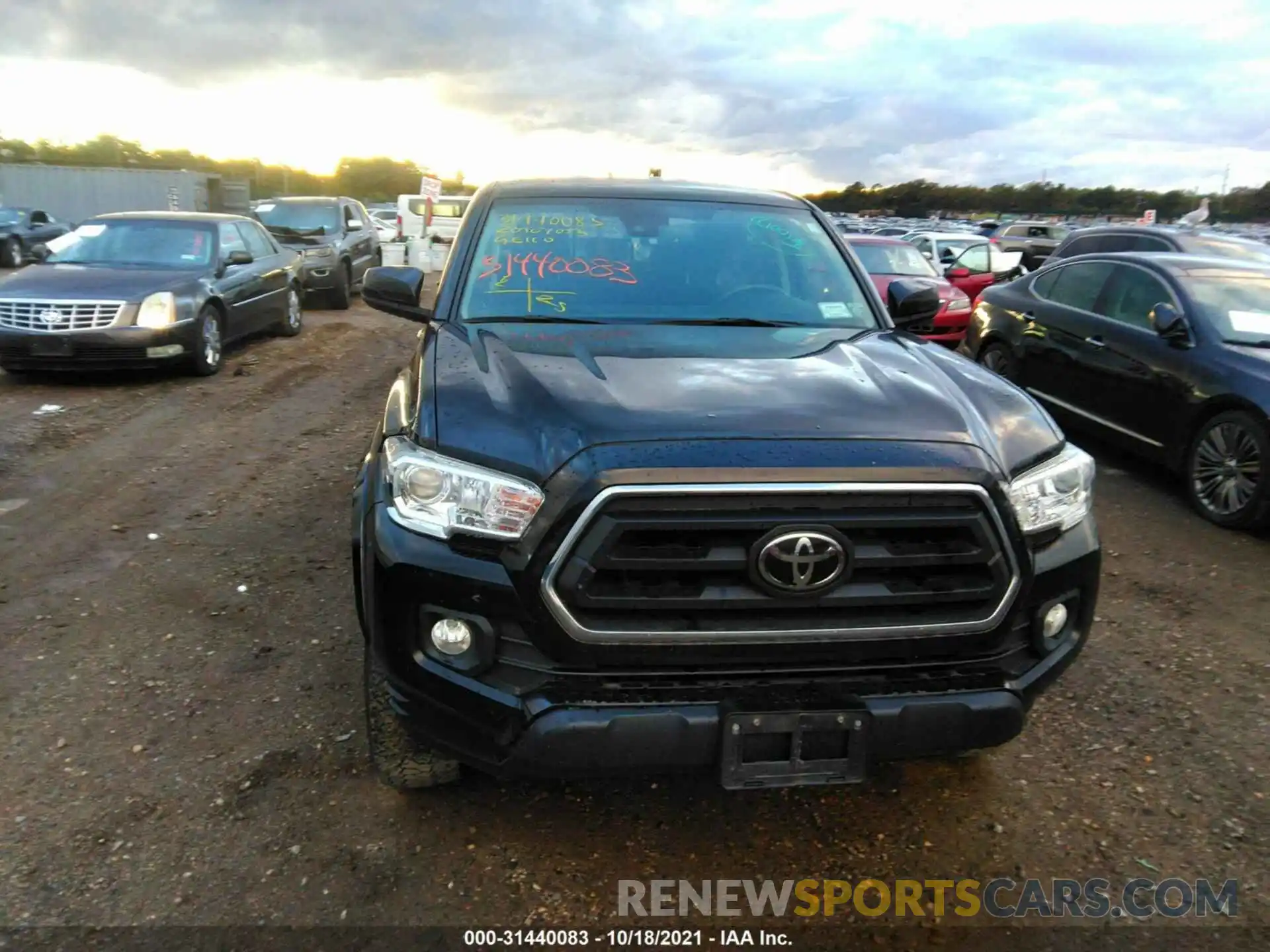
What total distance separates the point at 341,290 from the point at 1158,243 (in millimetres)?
11557

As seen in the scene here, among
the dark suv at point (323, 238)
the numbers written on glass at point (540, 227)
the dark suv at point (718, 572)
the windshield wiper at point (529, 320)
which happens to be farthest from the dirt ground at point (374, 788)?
the dark suv at point (323, 238)

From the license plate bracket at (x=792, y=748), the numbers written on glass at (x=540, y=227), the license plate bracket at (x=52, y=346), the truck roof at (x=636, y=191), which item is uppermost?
the truck roof at (x=636, y=191)

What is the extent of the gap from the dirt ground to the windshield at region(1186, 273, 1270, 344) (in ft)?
6.25

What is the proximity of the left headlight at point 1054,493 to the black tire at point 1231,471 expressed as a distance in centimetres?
366

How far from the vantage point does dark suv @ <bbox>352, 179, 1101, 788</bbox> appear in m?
2.29

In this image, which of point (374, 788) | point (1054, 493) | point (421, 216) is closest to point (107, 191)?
point (421, 216)

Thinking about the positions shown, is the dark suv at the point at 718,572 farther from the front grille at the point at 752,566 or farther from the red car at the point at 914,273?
the red car at the point at 914,273

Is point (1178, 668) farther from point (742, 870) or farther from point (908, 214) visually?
point (908, 214)

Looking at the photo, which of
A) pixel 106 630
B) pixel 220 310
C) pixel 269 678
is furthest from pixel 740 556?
pixel 220 310

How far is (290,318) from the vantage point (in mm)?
12266

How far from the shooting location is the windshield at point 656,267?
356cm

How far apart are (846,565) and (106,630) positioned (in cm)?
328

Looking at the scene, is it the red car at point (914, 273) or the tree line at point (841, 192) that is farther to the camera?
the tree line at point (841, 192)

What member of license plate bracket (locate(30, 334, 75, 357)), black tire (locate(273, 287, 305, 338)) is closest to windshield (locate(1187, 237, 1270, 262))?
black tire (locate(273, 287, 305, 338))
